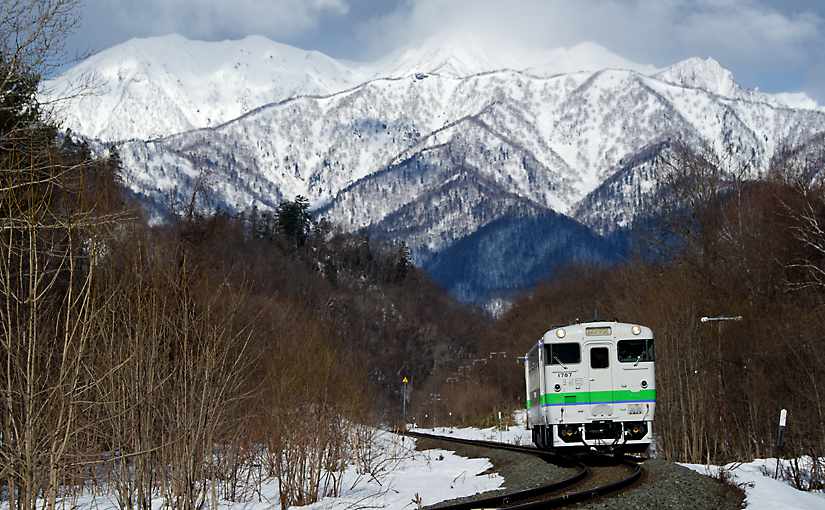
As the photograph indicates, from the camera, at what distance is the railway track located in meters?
11.8

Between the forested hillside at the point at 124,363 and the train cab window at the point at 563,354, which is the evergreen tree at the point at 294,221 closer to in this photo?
the train cab window at the point at 563,354

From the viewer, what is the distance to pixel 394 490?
1727 centimetres

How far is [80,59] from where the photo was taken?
12352mm

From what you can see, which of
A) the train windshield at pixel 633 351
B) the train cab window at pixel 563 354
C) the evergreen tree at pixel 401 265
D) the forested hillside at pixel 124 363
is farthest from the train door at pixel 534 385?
the evergreen tree at pixel 401 265

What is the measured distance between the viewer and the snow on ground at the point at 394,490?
14.6 metres

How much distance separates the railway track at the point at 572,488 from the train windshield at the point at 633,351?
7.86 feet

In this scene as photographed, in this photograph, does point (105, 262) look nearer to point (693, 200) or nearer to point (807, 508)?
point (807, 508)

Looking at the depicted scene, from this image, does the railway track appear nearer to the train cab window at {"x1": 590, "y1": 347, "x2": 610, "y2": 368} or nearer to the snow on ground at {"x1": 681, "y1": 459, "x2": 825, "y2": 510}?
the snow on ground at {"x1": 681, "y1": 459, "x2": 825, "y2": 510}

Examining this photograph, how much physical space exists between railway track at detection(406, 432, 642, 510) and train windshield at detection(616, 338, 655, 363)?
2396 mm

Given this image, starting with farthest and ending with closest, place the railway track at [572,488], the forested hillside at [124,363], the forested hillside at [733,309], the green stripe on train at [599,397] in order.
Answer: the forested hillside at [733,309]
the green stripe on train at [599,397]
the railway track at [572,488]
the forested hillside at [124,363]

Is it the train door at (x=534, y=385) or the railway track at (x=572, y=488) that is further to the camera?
the train door at (x=534, y=385)

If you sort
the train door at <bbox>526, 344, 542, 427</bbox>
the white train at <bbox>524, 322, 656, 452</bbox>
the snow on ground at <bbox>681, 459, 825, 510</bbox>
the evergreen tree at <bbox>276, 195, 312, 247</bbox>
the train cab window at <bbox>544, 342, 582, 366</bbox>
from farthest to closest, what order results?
the evergreen tree at <bbox>276, 195, 312, 247</bbox> < the train door at <bbox>526, 344, 542, 427</bbox> < the train cab window at <bbox>544, 342, 582, 366</bbox> < the white train at <bbox>524, 322, 656, 452</bbox> < the snow on ground at <bbox>681, 459, 825, 510</bbox>

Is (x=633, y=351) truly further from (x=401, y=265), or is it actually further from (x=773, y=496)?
(x=401, y=265)

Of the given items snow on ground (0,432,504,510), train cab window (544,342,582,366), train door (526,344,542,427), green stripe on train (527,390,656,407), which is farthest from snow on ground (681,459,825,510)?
train door (526,344,542,427)
